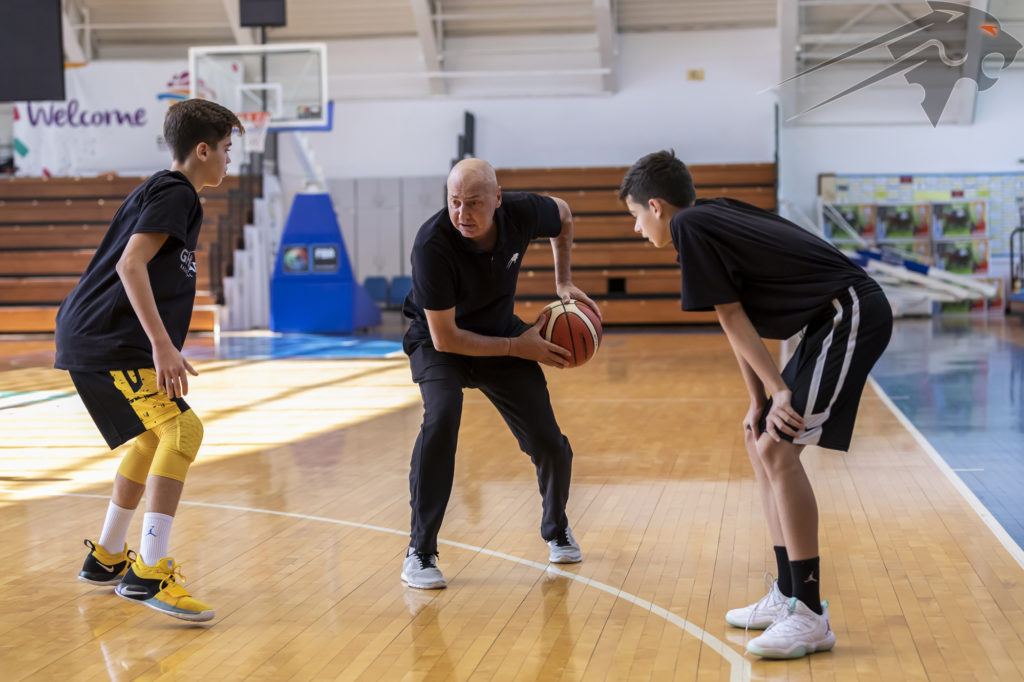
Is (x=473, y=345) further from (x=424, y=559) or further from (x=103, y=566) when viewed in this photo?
(x=103, y=566)

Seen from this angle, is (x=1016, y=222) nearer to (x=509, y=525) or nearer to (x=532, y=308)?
(x=532, y=308)

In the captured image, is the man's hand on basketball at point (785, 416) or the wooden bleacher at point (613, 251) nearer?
the man's hand on basketball at point (785, 416)

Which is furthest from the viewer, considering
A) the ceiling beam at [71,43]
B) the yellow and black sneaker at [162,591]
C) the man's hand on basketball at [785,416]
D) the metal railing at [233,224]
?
the ceiling beam at [71,43]

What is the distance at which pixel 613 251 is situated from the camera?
16500 millimetres

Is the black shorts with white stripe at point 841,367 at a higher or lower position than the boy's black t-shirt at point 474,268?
lower

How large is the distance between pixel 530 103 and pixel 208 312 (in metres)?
6.74

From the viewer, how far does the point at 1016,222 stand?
18062 millimetres

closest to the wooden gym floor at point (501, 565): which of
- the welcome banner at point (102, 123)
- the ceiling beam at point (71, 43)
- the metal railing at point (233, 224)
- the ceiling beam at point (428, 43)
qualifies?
the metal railing at point (233, 224)

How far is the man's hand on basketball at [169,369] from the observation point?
109 inches

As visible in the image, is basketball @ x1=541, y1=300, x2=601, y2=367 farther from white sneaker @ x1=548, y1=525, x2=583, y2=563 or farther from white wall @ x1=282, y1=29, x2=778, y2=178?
white wall @ x1=282, y1=29, x2=778, y2=178

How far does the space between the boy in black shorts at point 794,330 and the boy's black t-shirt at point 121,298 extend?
4.39 ft

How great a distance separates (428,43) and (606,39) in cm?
286

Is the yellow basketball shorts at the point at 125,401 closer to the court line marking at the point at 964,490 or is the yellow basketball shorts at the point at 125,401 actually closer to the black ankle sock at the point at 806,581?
the black ankle sock at the point at 806,581

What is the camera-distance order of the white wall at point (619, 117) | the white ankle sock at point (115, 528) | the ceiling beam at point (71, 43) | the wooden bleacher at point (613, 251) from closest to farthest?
1. the white ankle sock at point (115, 528)
2. the wooden bleacher at point (613, 251)
3. the white wall at point (619, 117)
4. the ceiling beam at point (71, 43)
